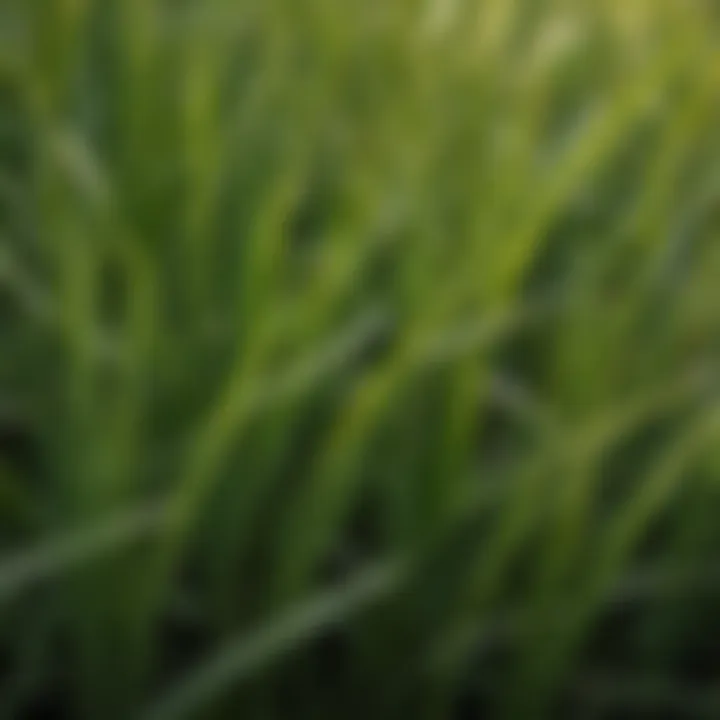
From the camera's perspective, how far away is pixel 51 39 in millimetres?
707

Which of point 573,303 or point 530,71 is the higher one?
point 530,71

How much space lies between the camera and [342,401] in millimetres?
598

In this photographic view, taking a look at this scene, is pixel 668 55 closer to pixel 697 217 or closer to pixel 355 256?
pixel 697 217

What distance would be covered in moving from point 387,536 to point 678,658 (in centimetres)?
13

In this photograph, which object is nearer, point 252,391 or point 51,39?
point 252,391

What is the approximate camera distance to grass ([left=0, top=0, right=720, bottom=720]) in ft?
1.74

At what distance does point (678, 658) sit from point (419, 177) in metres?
0.23

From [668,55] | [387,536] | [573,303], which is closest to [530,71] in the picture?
[668,55]

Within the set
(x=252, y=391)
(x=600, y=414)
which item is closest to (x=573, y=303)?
(x=600, y=414)

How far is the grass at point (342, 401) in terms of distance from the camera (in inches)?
20.9

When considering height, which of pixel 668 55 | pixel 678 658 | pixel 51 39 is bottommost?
pixel 678 658

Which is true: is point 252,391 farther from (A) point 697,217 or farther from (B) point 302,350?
(A) point 697,217

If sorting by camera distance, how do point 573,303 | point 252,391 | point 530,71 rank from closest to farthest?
point 252,391 < point 573,303 < point 530,71

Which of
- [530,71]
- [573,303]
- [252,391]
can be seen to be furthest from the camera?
[530,71]
